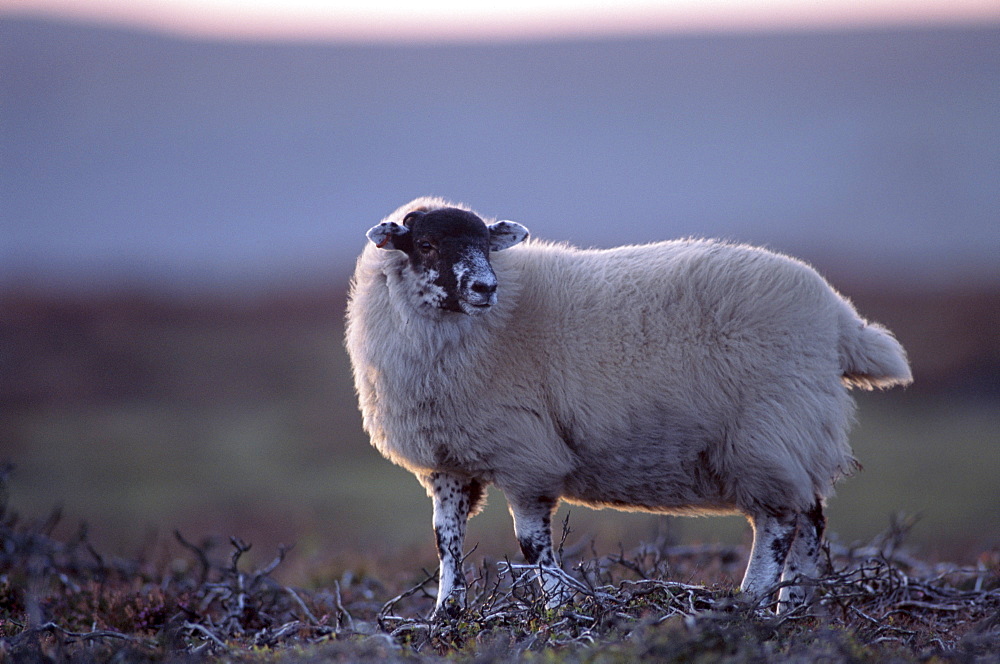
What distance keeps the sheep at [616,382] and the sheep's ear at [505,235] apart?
0.02m

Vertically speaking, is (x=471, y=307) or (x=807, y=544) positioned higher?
(x=471, y=307)

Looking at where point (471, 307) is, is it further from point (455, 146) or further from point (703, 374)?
point (455, 146)

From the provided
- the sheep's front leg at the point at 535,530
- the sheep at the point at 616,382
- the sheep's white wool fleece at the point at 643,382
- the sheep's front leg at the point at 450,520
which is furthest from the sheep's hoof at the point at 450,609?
the sheep's white wool fleece at the point at 643,382

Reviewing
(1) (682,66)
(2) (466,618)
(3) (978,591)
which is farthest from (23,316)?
(1) (682,66)

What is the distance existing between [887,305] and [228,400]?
17.4 m

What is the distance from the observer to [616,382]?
514 centimetres

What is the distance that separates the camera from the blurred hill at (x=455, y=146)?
107 meters

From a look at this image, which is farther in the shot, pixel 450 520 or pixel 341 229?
pixel 341 229

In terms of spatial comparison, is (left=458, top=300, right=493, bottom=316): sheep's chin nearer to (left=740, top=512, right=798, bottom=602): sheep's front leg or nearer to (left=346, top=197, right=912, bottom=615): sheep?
(left=346, top=197, right=912, bottom=615): sheep

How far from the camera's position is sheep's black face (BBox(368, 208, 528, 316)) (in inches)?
199

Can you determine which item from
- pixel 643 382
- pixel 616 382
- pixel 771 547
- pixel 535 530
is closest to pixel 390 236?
pixel 616 382

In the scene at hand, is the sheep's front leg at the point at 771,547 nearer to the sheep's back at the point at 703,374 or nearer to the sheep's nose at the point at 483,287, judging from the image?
the sheep's back at the point at 703,374

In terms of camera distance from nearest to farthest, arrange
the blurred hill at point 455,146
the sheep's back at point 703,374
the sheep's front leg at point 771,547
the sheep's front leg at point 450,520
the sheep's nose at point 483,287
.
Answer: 1. the sheep's nose at point 483,287
2. the sheep's back at point 703,374
3. the sheep's front leg at point 771,547
4. the sheep's front leg at point 450,520
5. the blurred hill at point 455,146

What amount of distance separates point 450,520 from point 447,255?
1.72 m
